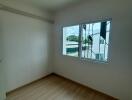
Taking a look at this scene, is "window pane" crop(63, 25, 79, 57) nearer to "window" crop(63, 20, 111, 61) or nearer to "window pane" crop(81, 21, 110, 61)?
"window" crop(63, 20, 111, 61)

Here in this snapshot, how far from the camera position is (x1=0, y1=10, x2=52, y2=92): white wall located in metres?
2.19

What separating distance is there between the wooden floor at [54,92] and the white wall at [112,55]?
0.68 feet

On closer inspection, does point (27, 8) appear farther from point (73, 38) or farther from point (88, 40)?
point (88, 40)

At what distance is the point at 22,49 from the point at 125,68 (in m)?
2.69

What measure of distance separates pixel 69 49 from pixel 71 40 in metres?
0.33

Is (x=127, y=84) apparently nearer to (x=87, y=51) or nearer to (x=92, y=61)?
(x=92, y=61)

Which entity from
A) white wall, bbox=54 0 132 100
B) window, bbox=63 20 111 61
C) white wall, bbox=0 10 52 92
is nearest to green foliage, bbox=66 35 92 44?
window, bbox=63 20 111 61

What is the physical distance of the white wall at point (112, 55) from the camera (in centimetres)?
185

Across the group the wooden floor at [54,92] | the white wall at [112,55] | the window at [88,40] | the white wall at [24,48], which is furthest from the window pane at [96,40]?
the white wall at [24,48]

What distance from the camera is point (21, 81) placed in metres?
2.53

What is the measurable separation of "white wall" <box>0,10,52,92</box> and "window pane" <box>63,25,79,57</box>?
630 mm

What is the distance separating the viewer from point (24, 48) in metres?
2.54

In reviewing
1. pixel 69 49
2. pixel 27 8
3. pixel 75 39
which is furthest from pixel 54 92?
pixel 27 8

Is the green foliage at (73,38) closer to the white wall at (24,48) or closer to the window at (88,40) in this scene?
the window at (88,40)
